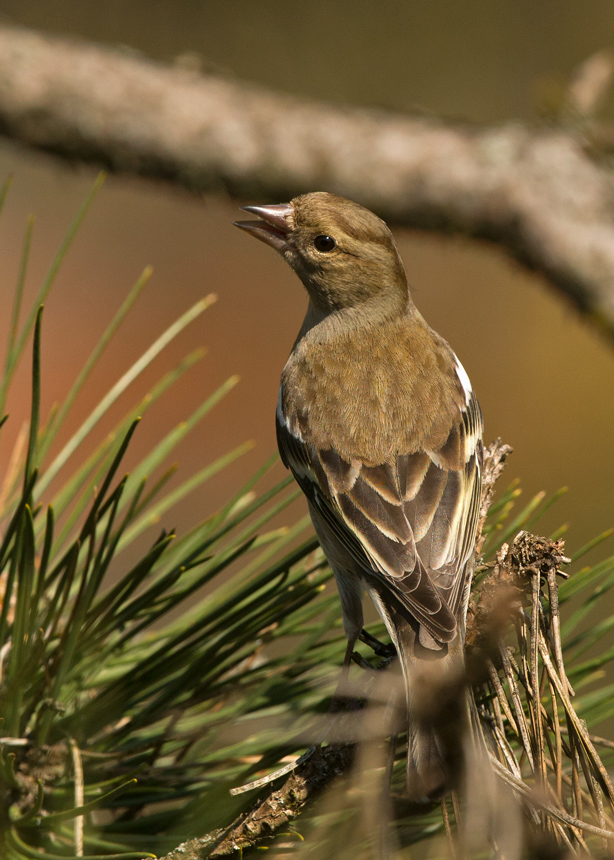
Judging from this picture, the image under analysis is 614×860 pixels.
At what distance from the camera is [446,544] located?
2027 millimetres

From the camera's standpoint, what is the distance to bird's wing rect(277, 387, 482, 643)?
1.94 m

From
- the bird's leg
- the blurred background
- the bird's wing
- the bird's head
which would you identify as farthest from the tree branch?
the bird's leg

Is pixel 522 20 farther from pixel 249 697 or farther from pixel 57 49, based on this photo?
pixel 249 697

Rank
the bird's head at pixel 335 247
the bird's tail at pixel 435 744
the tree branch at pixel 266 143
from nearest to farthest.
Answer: the bird's tail at pixel 435 744, the bird's head at pixel 335 247, the tree branch at pixel 266 143

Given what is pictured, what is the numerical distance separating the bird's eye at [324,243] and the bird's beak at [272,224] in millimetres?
104

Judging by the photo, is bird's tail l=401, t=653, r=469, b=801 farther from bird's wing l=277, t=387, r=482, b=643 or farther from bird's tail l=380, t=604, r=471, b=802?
bird's wing l=277, t=387, r=482, b=643

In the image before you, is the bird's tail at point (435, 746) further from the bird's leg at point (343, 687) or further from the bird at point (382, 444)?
the bird's leg at point (343, 687)

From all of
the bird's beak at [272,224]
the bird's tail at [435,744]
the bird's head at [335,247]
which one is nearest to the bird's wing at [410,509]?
the bird's tail at [435,744]

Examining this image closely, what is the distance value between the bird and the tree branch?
0.64 metres

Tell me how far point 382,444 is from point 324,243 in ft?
3.25

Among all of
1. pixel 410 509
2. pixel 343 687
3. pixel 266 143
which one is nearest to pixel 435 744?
pixel 343 687

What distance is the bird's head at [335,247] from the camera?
286 centimetres

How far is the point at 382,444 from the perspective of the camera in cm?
224

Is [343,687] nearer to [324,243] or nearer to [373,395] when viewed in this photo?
[373,395]
